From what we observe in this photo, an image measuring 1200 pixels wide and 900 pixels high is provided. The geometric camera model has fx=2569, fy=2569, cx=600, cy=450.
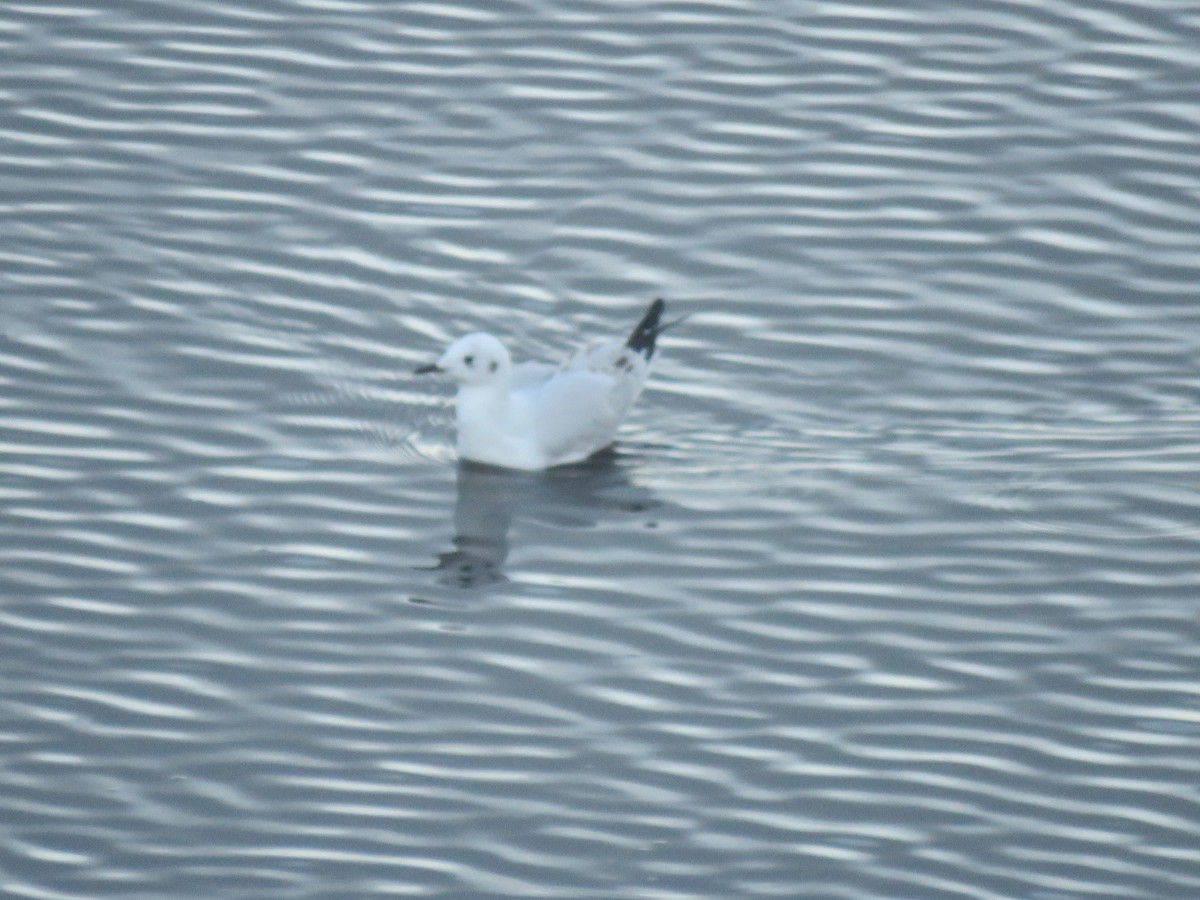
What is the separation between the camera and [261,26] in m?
17.3

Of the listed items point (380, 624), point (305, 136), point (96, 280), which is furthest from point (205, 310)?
point (380, 624)

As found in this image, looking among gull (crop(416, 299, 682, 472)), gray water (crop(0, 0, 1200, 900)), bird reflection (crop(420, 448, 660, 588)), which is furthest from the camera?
gull (crop(416, 299, 682, 472))

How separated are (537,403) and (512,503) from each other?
75 centimetres

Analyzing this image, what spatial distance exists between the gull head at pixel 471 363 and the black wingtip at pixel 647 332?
0.73 meters

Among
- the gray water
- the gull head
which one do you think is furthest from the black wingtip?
the gull head

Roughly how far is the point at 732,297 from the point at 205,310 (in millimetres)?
2913

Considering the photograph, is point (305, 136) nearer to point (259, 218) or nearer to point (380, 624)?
point (259, 218)

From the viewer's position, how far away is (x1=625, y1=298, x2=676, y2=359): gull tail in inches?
528

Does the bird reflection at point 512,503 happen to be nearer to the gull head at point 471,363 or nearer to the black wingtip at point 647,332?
the gull head at point 471,363

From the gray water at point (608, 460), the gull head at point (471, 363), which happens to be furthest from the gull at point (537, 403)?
the gray water at point (608, 460)

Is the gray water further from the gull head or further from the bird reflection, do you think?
the gull head

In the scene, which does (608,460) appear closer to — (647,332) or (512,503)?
(512,503)

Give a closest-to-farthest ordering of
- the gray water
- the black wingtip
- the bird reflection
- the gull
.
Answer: the gray water < the bird reflection < the gull < the black wingtip

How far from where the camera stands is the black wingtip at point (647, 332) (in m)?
13.4
